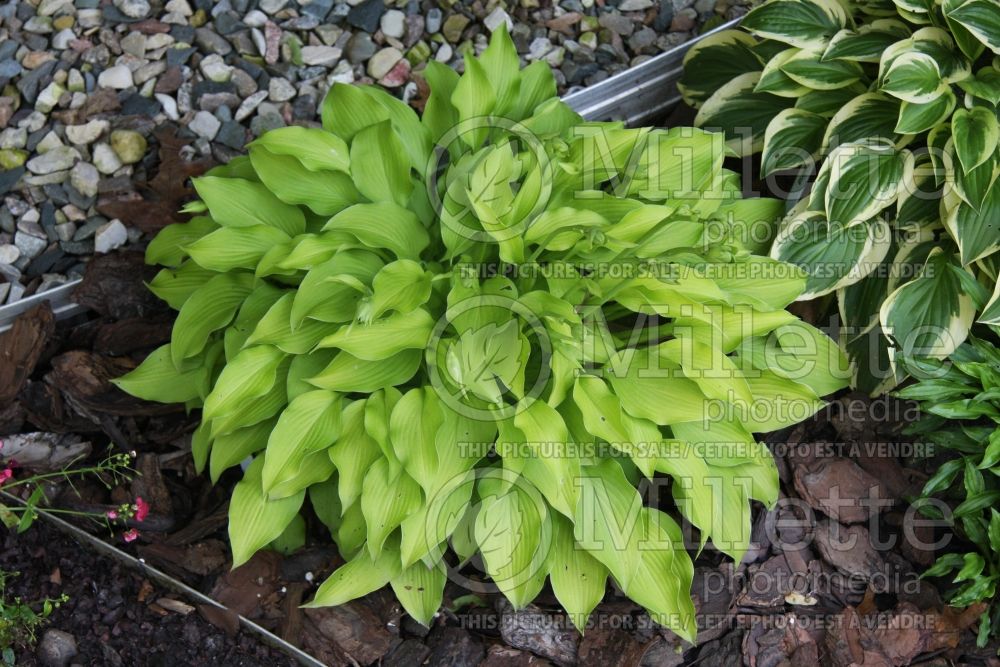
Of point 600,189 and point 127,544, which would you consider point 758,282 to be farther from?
point 127,544

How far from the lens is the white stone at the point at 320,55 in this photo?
2949mm

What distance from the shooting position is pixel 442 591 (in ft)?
7.28

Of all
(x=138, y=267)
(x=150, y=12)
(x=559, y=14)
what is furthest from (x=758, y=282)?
(x=150, y=12)

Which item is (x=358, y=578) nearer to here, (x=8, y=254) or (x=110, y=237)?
(x=110, y=237)

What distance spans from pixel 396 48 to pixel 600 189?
0.95 meters

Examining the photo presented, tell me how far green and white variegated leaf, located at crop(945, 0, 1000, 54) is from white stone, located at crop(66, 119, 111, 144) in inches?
92.7

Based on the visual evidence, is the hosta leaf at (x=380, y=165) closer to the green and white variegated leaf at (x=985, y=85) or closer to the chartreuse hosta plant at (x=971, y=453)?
the chartreuse hosta plant at (x=971, y=453)

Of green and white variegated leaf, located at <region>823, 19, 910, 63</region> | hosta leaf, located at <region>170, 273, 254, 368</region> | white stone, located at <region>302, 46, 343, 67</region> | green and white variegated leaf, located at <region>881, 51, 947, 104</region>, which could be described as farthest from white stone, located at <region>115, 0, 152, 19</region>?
green and white variegated leaf, located at <region>881, 51, 947, 104</region>

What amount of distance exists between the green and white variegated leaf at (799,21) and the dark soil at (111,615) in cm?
205

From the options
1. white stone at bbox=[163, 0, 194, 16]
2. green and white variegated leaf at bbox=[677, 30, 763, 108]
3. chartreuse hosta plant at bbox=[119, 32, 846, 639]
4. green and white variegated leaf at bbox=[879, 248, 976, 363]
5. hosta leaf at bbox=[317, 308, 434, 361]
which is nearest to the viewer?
hosta leaf at bbox=[317, 308, 434, 361]

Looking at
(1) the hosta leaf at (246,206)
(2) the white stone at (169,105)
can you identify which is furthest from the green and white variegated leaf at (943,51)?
(2) the white stone at (169,105)

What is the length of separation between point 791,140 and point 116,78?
2.01 meters

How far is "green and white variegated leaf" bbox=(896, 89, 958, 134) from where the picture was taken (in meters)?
2.31

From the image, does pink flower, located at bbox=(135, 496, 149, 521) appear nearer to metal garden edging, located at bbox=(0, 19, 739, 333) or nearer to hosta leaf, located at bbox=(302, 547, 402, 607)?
hosta leaf, located at bbox=(302, 547, 402, 607)
